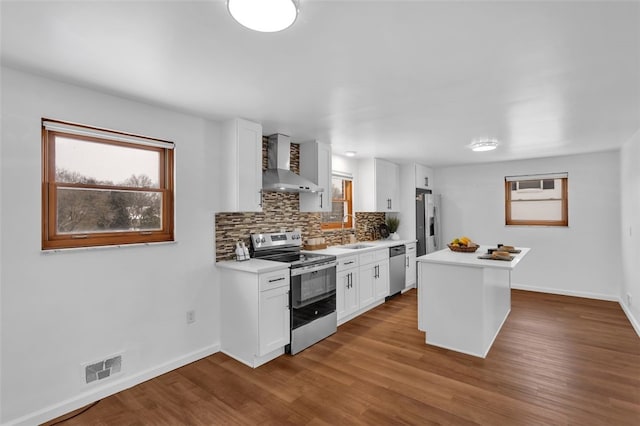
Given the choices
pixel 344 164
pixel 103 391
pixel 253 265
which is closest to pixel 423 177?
pixel 344 164

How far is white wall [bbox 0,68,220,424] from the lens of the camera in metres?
2.08

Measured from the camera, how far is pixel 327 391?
8.28ft

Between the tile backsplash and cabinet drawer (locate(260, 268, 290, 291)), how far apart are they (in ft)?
2.24

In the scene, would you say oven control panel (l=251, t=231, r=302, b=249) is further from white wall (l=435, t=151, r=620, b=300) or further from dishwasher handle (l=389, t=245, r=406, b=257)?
white wall (l=435, t=151, r=620, b=300)

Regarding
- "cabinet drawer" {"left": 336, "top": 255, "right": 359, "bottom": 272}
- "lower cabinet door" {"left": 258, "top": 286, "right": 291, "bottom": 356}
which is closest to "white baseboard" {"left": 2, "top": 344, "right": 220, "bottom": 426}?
"lower cabinet door" {"left": 258, "top": 286, "right": 291, "bottom": 356}

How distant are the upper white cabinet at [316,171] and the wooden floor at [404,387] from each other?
1.67 meters

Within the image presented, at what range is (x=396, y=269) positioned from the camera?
522 cm

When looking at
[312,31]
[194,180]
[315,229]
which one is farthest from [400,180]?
[312,31]

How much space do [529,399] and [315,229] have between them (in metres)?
3.00

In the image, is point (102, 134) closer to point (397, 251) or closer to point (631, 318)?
point (397, 251)

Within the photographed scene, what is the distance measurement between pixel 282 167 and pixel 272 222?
27.0 inches

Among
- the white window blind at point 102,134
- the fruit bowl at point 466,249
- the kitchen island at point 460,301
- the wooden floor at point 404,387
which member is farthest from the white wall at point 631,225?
the white window blind at point 102,134

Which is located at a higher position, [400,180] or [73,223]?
[400,180]

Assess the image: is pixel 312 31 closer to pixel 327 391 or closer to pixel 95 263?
pixel 95 263
